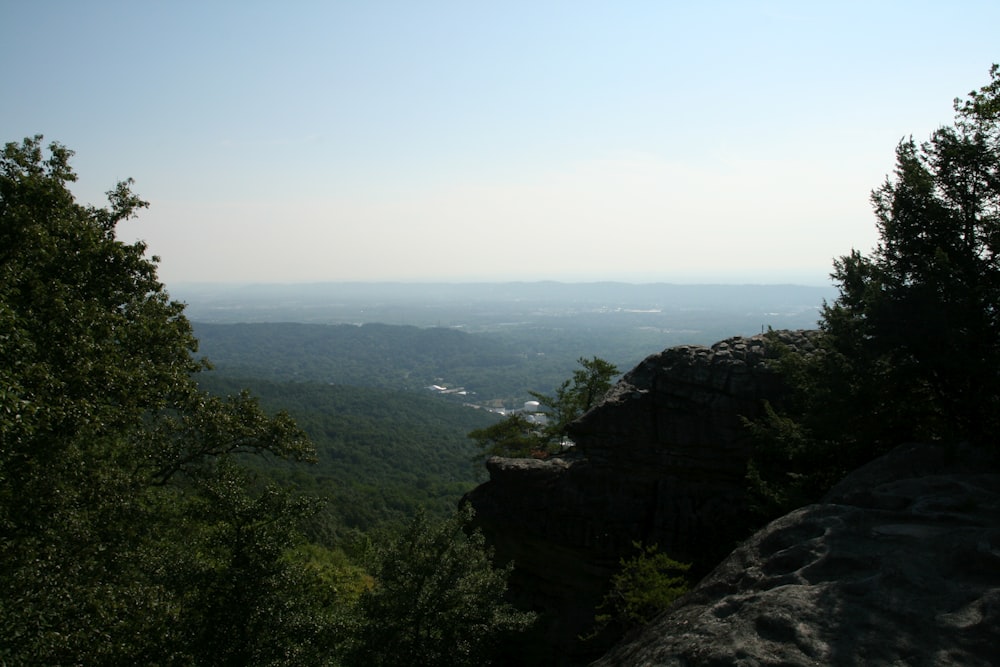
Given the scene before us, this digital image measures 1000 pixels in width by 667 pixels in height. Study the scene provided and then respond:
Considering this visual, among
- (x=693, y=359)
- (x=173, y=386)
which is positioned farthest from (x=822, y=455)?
(x=173, y=386)

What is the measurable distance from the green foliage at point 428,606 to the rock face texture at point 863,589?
3.99 meters

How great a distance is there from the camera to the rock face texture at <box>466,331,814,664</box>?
1655cm

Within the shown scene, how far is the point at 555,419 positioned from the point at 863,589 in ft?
79.3

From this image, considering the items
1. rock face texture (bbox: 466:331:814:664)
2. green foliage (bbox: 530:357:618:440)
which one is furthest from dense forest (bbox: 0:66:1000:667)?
green foliage (bbox: 530:357:618:440)

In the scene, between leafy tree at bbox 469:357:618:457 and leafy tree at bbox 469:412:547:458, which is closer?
leafy tree at bbox 469:357:618:457

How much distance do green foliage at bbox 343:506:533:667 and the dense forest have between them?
0.16ft

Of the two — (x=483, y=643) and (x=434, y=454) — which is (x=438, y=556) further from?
(x=434, y=454)

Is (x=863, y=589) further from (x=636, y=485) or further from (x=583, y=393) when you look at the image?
(x=583, y=393)

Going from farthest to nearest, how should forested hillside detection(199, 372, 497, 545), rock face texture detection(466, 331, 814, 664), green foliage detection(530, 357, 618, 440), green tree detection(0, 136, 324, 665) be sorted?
forested hillside detection(199, 372, 497, 545)
green foliage detection(530, 357, 618, 440)
rock face texture detection(466, 331, 814, 664)
green tree detection(0, 136, 324, 665)

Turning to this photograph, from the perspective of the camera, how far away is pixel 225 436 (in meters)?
14.2

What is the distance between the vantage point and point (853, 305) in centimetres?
1372

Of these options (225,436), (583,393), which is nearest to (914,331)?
(225,436)

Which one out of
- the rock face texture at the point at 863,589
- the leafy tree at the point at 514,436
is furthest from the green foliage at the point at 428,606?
the leafy tree at the point at 514,436

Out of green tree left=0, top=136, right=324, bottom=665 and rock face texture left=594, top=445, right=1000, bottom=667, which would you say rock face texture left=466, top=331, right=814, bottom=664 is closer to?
rock face texture left=594, top=445, right=1000, bottom=667
